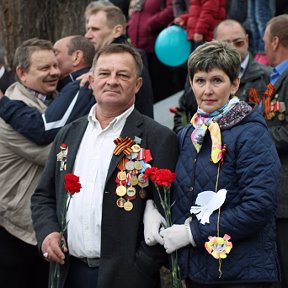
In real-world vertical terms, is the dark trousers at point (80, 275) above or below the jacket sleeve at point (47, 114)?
below

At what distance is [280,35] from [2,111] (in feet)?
6.78

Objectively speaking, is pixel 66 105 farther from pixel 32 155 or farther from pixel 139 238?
pixel 139 238

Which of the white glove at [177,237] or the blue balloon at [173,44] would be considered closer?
the white glove at [177,237]

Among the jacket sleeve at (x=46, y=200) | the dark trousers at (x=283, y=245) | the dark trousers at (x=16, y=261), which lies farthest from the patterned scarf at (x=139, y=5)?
the jacket sleeve at (x=46, y=200)

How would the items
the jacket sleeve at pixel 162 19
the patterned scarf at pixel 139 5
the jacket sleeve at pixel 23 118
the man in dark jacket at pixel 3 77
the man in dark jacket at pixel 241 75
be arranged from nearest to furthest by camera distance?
the jacket sleeve at pixel 23 118
the man in dark jacket at pixel 241 75
the man in dark jacket at pixel 3 77
the jacket sleeve at pixel 162 19
the patterned scarf at pixel 139 5

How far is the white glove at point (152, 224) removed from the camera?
4.10 meters

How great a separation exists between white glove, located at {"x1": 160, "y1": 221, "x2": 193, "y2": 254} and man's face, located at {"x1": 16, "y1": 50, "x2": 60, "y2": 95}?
1.99 meters

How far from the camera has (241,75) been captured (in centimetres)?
614

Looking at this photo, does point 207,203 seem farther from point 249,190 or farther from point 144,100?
point 144,100

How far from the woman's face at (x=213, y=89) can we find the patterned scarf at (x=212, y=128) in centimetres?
3

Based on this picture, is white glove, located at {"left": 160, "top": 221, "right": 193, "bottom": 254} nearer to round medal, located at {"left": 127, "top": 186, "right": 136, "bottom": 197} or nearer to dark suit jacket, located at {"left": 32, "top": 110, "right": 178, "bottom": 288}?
dark suit jacket, located at {"left": 32, "top": 110, "right": 178, "bottom": 288}

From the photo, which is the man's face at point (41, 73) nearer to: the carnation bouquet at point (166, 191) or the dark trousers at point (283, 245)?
the carnation bouquet at point (166, 191)

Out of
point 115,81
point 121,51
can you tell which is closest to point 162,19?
point 121,51

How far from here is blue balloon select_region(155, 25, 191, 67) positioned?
8.03 meters
